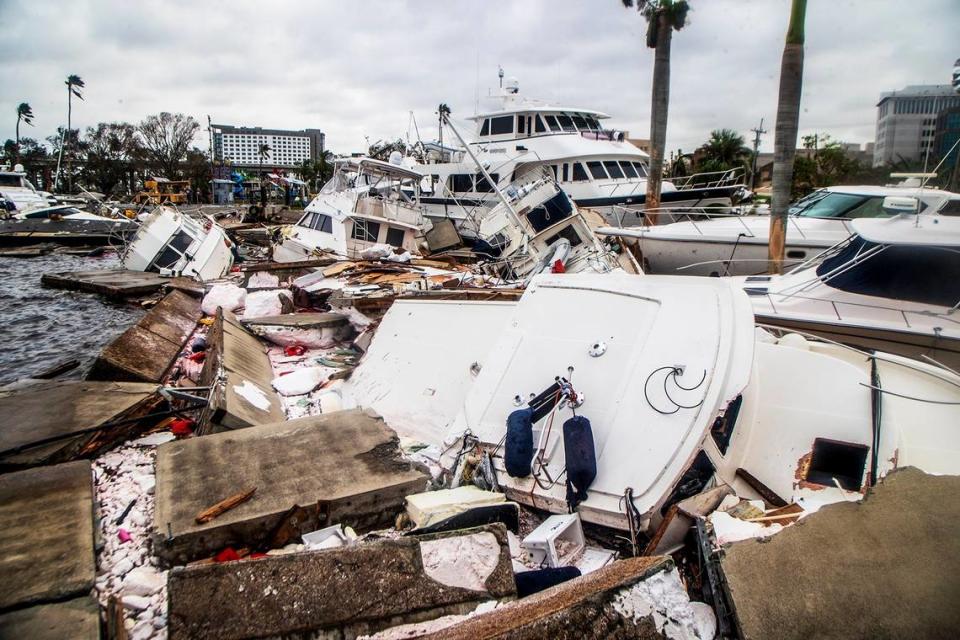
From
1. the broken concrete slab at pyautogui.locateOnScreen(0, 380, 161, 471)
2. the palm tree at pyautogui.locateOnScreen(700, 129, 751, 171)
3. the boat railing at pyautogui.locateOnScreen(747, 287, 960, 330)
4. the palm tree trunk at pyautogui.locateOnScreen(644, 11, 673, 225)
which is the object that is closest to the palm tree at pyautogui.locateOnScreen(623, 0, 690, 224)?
the palm tree trunk at pyautogui.locateOnScreen(644, 11, 673, 225)

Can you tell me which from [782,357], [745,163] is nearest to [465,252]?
[782,357]

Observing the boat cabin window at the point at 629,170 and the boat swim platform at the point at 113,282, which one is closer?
the boat swim platform at the point at 113,282

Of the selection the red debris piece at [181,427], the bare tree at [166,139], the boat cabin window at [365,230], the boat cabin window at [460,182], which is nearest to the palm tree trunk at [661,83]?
the boat cabin window at [460,182]

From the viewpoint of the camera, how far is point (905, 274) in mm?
6320

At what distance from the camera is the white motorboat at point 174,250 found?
15.0 m

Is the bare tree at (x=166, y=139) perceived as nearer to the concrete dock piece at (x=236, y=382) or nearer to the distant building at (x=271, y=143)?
the concrete dock piece at (x=236, y=382)

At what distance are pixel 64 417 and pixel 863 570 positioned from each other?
5.28 m

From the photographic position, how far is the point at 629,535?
3152 millimetres

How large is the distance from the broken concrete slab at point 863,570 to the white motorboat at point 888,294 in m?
4.07

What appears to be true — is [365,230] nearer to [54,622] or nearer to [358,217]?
[358,217]

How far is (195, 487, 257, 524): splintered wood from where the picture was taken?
3.03m

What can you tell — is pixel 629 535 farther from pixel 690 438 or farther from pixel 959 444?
pixel 959 444

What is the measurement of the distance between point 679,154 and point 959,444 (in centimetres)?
4364

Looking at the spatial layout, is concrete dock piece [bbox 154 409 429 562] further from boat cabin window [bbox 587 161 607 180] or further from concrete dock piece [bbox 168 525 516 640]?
boat cabin window [bbox 587 161 607 180]
